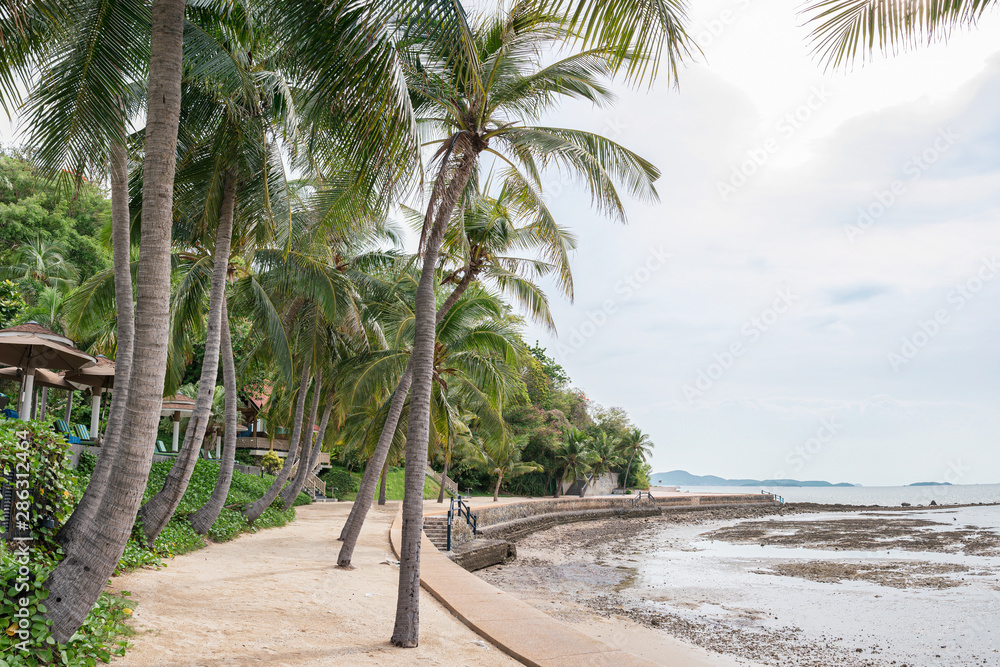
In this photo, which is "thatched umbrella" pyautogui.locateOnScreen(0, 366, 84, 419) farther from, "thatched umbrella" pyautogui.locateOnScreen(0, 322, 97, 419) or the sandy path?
the sandy path

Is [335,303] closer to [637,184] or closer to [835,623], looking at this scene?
[637,184]

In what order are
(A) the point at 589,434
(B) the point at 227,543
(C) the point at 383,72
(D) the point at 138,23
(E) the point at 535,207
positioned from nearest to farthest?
(C) the point at 383,72 → (D) the point at 138,23 → (E) the point at 535,207 → (B) the point at 227,543 → (A) the point at 589,434

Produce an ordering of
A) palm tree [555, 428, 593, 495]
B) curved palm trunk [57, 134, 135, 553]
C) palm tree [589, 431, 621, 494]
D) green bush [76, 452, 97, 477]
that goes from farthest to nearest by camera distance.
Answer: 1. palm tree [589, 431, 621, 494]
2. palm tree [555, 428, 593, 495]
3. green bush [76, 452, 97, 477]
4. curved palm trunk [57, 134, 135, 553]

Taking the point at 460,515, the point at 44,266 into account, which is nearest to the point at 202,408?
the point at 460,515

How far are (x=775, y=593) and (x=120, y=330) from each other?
16.2 metres

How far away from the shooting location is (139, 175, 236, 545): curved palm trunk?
9305 millimetres

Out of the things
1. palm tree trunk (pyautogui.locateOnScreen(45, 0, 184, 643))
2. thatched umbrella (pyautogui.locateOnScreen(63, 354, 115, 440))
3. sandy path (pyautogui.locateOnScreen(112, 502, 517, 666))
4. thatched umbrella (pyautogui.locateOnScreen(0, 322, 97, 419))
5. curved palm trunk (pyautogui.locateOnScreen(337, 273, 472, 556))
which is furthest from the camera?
thatched umbrella (pyautogui.locateOnScreen(63, 354, 115, 440))

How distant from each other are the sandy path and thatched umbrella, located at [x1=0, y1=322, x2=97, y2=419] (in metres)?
4.28

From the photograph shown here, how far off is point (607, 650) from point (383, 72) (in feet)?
19.4

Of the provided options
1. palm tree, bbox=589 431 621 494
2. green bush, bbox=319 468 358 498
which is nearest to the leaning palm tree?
green bush, bbox=319 468 358 498

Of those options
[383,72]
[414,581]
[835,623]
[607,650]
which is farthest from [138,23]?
[835,623]

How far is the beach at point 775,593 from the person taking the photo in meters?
10.6

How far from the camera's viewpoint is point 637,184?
8906 mm

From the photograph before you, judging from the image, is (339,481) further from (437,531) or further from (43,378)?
(43,378)
